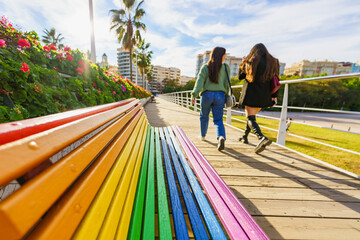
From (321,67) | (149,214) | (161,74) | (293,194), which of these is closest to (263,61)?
(293,194)

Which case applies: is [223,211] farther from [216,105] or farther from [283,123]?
[283,123]

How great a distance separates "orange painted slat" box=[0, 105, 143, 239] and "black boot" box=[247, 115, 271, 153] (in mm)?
2550

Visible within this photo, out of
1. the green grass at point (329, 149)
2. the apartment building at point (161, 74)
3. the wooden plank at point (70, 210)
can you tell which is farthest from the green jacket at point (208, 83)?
the apartment building at point (161, 74)

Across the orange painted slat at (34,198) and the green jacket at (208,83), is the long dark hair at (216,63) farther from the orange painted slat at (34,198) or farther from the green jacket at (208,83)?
the orange painted slat at (34,198)

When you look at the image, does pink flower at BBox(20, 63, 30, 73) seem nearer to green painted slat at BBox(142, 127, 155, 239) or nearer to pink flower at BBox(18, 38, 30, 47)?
pink flower at BBox(18, 38, 30, 47)

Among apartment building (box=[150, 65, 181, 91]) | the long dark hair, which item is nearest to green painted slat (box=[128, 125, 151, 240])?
the long dark hair

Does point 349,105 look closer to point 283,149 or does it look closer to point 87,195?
point 283,149

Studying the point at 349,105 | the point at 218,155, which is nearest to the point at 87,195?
the point at 218,155

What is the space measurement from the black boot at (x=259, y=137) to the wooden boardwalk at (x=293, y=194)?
0.15 meters

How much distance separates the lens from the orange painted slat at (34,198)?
0.28 meters

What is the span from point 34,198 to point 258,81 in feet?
9.50

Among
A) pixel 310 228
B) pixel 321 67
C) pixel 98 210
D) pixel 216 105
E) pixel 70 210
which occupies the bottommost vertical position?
pixel 310 228

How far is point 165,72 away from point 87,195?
12260cm

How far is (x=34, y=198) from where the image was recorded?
336 millimetres
